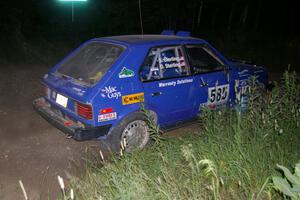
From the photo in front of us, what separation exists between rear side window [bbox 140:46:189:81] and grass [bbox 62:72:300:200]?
1.00 meters

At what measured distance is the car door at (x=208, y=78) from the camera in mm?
Result: 5121

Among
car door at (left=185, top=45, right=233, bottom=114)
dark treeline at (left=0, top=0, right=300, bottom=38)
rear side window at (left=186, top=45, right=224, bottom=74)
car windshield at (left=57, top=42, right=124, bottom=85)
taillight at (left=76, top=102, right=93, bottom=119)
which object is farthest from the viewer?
dark treeline at (left=0, top=0, right=300, bottom=38)

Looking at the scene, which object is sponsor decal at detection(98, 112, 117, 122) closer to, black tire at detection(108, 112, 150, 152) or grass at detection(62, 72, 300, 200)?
black tire at detection(108, 112, 150, 152)


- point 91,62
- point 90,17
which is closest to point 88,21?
point 90,17

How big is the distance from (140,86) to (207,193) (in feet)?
6.44

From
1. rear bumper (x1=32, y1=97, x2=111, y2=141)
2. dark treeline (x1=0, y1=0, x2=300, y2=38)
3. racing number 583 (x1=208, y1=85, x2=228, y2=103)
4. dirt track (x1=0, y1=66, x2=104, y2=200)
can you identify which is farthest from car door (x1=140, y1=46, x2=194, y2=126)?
dark treeline (x1=0, y1=0, x2=300, y2=38)

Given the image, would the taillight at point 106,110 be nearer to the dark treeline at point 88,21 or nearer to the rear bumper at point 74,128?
the rear bumper at point 74,128

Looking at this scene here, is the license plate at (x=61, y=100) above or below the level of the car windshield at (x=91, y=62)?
below

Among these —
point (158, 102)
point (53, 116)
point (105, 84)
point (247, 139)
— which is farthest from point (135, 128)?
point (247, 139)

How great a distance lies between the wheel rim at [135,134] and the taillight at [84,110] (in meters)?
0.61

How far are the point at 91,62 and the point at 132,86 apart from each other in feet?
2.66

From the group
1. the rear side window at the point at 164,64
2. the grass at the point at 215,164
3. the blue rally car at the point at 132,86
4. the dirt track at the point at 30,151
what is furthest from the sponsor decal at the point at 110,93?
the dirt track at the point at 30,151

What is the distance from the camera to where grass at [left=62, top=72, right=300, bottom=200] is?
2904mm

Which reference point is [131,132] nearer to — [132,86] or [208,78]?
[132,86]
